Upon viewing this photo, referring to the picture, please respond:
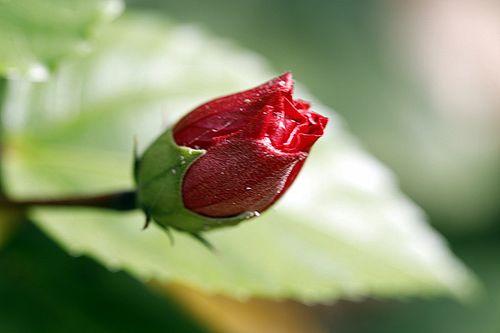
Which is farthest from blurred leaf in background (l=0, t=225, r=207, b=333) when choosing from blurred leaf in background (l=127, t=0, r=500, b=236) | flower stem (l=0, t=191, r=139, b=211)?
blurred leaf in background (l=127, t=0, r=500, b=236)

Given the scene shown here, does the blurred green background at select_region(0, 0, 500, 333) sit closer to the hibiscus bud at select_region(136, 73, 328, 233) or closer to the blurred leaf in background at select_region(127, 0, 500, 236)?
the blurred leaf in background at select_region(127, 0, 500, 236)

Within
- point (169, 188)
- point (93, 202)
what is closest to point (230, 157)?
point (169, 188)

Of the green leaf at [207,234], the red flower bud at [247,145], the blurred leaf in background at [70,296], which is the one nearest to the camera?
the red flower bud at [247,145]

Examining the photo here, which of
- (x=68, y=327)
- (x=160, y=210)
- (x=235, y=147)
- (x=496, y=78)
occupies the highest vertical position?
(x=496, y=78)

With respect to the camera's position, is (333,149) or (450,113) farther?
(450,113)

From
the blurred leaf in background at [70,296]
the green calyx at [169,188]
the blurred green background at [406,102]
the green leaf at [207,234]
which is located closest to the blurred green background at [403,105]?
the blurred green background at [406,102]

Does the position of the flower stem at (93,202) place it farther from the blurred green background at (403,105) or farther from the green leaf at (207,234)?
the blurred green background at (403,105)

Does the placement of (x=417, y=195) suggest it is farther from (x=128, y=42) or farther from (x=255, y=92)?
(x=255, y=92)

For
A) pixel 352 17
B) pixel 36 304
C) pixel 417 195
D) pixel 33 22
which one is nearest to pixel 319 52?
pixel 352 17
